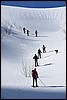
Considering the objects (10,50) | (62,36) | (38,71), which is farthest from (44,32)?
(38,71)

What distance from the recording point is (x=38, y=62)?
17.4 feet

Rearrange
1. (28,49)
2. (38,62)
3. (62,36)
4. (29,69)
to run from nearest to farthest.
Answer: (29,69)
(38,62)
(28,49)
(62,36)

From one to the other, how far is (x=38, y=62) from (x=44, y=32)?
0.91 meters

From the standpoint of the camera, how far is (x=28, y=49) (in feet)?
18.6

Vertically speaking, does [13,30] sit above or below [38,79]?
above

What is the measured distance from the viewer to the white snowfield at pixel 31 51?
4.80m

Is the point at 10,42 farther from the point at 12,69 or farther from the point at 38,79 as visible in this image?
the point at 38,79

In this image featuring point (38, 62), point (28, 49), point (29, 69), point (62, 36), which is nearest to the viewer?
point (29, 69)

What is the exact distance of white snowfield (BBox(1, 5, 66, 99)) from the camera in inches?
189

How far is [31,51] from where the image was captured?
5.57 metres

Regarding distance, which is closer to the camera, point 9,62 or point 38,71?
point 38,71

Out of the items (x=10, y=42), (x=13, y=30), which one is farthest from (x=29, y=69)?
(x=13, y=30)

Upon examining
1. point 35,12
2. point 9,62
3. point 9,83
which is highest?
point 35,12

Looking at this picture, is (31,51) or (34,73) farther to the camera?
(31,51)
